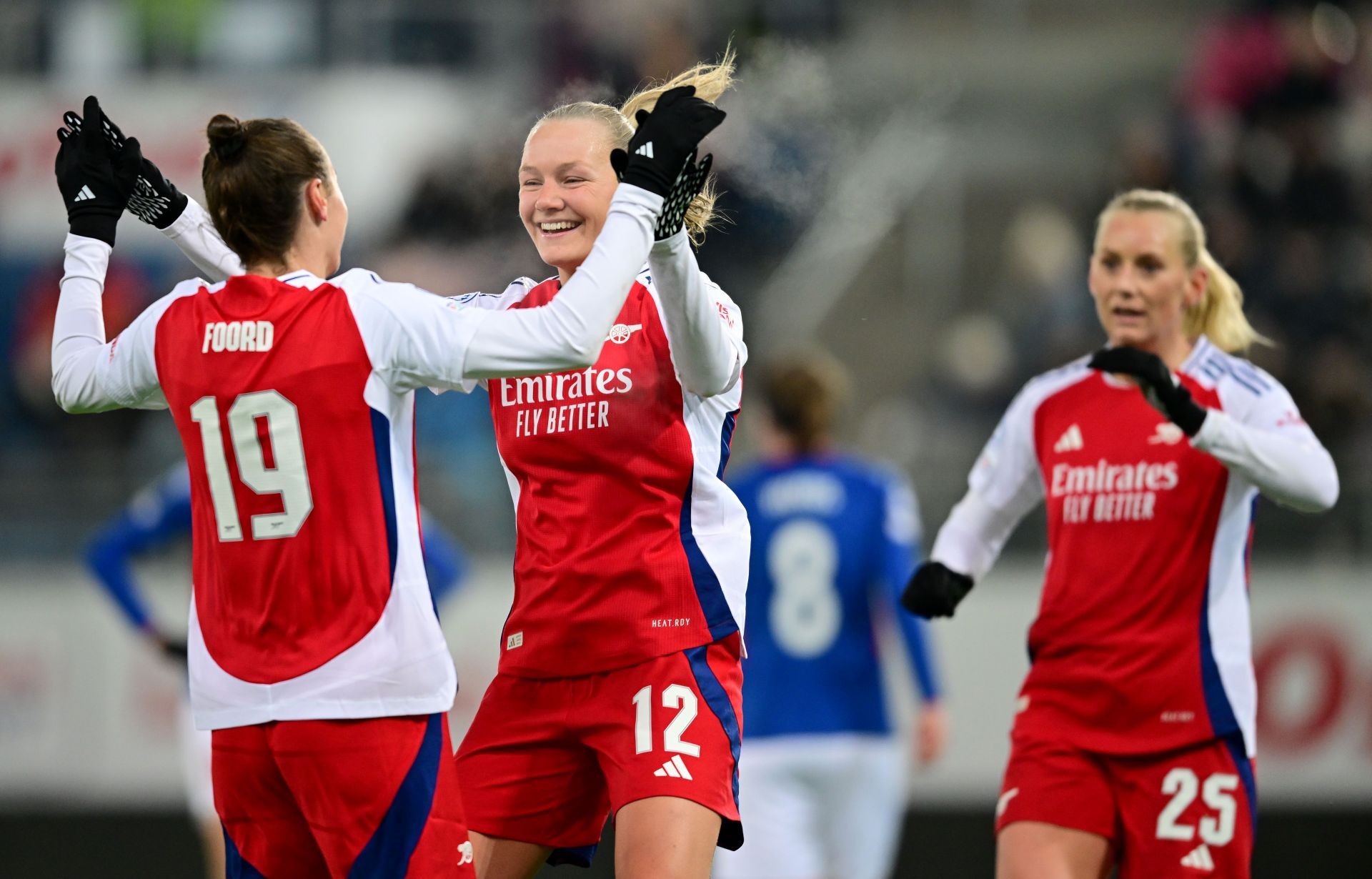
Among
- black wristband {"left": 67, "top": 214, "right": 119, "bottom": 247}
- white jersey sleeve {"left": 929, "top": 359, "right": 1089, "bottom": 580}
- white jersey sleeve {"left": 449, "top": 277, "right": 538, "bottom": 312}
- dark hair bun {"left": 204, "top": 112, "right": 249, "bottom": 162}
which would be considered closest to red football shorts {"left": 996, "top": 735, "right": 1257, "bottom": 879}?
white jersey sleeve {"left": 929, "top": 359, "right": 1089, "bottom": 580}

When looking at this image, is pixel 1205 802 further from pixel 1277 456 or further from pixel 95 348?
pixel 95 348

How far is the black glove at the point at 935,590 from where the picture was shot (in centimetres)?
517

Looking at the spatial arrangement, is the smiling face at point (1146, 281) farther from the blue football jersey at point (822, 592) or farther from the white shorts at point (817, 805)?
the white shorts at point (817, 805)

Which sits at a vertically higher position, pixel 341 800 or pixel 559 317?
pixel 559 317

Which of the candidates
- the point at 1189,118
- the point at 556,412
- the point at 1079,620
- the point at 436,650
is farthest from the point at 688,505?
the point at 1189,118

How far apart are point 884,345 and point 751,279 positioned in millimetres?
1188

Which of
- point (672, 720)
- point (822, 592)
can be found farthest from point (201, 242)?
point (822, 592)

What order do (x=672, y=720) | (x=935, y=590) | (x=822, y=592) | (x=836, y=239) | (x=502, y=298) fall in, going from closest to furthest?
(x=672, y=720)
(x=502, y=298)
(x=935, y=590)
(x=822, y=592)
(x=836, y=239)

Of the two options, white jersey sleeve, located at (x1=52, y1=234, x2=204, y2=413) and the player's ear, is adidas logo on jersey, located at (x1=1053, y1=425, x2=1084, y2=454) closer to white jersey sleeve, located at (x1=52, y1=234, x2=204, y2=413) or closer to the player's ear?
the player's ear

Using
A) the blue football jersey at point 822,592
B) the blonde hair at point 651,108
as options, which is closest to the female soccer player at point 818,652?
the blue football jersey at point 822,592

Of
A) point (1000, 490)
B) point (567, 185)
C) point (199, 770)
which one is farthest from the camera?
point (199, 770)

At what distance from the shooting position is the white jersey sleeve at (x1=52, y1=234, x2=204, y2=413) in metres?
3.82

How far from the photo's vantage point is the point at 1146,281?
510 cm

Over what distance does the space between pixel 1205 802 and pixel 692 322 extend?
6.79ft
